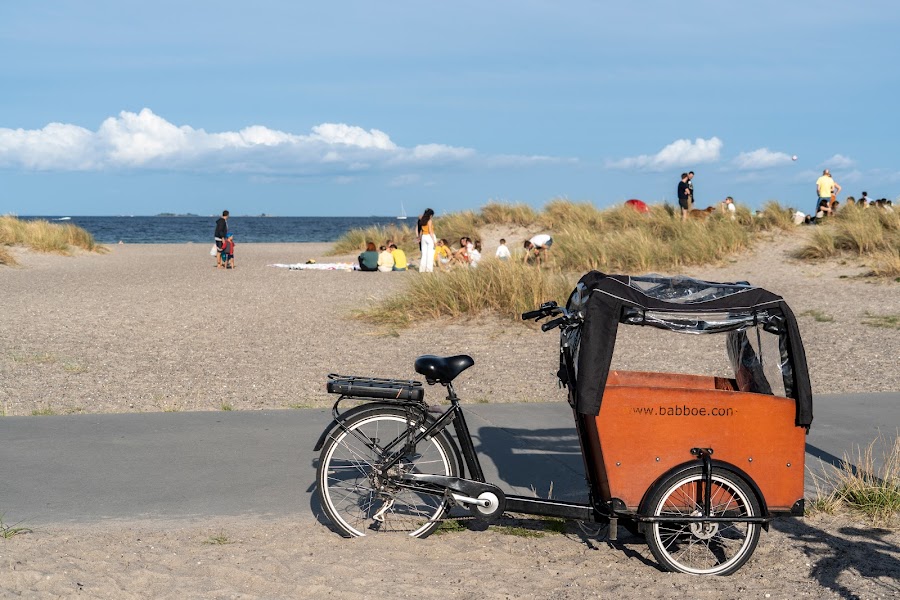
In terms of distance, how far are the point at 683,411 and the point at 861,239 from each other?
1882 centimetres

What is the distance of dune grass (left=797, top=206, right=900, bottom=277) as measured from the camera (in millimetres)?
21266

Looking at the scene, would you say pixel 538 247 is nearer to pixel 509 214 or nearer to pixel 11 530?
pixel 509 214

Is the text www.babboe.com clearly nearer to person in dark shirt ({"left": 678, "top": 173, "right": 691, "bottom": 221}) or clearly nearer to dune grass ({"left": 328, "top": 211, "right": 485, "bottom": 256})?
person in dark shirt ({"left": 678, "top": 173, "right": 691, "bottom": 221})

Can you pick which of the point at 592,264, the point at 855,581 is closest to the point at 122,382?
the point at 855,581

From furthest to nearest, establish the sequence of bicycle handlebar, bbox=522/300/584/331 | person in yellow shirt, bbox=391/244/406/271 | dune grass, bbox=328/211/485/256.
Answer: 1. dune grass, bbox=328/211/485/256
2. person in yellow shirt, bbox=391/244/406/271
3. bicycle handlebar, bbox=522/300/584/331

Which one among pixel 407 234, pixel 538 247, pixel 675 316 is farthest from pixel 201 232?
pixel 675 316

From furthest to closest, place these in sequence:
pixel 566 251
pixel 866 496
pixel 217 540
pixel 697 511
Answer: pixel 566 251 → pixel 866 496 → pixel 217 540 → pixel 697 511

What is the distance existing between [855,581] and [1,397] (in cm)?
770

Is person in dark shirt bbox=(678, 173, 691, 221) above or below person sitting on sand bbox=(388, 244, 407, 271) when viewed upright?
above

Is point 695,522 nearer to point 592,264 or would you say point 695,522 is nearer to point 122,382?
point 122,382

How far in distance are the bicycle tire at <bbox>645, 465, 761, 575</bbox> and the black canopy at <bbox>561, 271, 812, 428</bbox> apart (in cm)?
50

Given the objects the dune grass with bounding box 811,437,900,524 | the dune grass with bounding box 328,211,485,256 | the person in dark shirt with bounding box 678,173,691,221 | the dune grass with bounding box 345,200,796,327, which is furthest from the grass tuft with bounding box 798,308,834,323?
the dune grass with bounding box 328,211,485,256

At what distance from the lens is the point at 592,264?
23.3 metres

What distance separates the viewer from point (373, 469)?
5.39 metres
